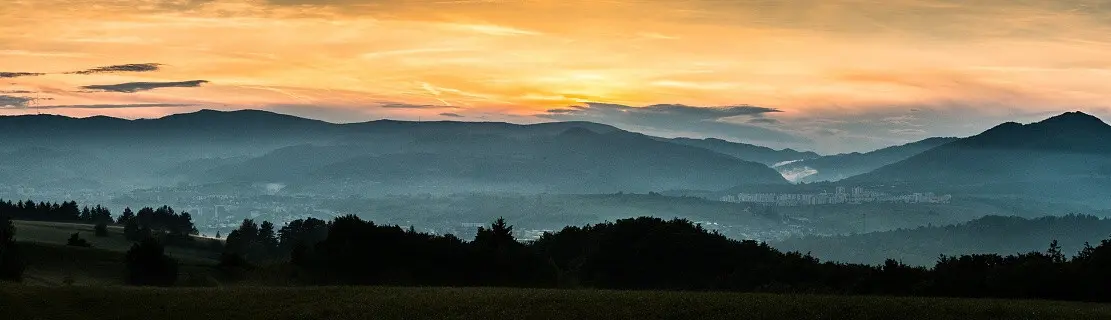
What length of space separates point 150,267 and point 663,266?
4200 centimetres

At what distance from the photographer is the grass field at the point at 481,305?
47.7m

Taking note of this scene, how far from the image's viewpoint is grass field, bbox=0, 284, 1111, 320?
157 feet

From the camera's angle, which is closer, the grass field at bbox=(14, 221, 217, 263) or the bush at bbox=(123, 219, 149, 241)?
the grass field at bbox=(14, 221, 217, 263)

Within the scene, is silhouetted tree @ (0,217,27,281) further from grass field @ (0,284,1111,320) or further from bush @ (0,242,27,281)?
grass field @ (0,284,1111,320)

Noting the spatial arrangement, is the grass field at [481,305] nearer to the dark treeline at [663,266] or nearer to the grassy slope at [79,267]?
the dark treeline at [663,266]

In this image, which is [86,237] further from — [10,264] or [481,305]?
[481,305]

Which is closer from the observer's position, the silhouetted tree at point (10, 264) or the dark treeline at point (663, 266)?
the dark treeline at point (663, 266)

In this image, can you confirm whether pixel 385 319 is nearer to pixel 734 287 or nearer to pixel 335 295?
pixel 335 295

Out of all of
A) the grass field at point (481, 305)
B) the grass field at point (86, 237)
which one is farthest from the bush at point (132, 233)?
the grass field at point (481, 305)

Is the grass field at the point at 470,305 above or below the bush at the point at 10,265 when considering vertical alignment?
below

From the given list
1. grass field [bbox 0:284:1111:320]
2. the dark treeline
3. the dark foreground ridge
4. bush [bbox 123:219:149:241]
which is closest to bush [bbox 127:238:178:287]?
the dark foreground ridge

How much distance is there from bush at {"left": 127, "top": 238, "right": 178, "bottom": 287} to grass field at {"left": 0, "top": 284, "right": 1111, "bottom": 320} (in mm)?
20793

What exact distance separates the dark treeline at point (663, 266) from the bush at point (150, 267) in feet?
34.6

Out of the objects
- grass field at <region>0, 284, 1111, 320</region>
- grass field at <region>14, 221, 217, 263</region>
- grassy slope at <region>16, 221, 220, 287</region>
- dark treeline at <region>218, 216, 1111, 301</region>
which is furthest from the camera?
grass field at <region>14, 221, 217, 263</region>
